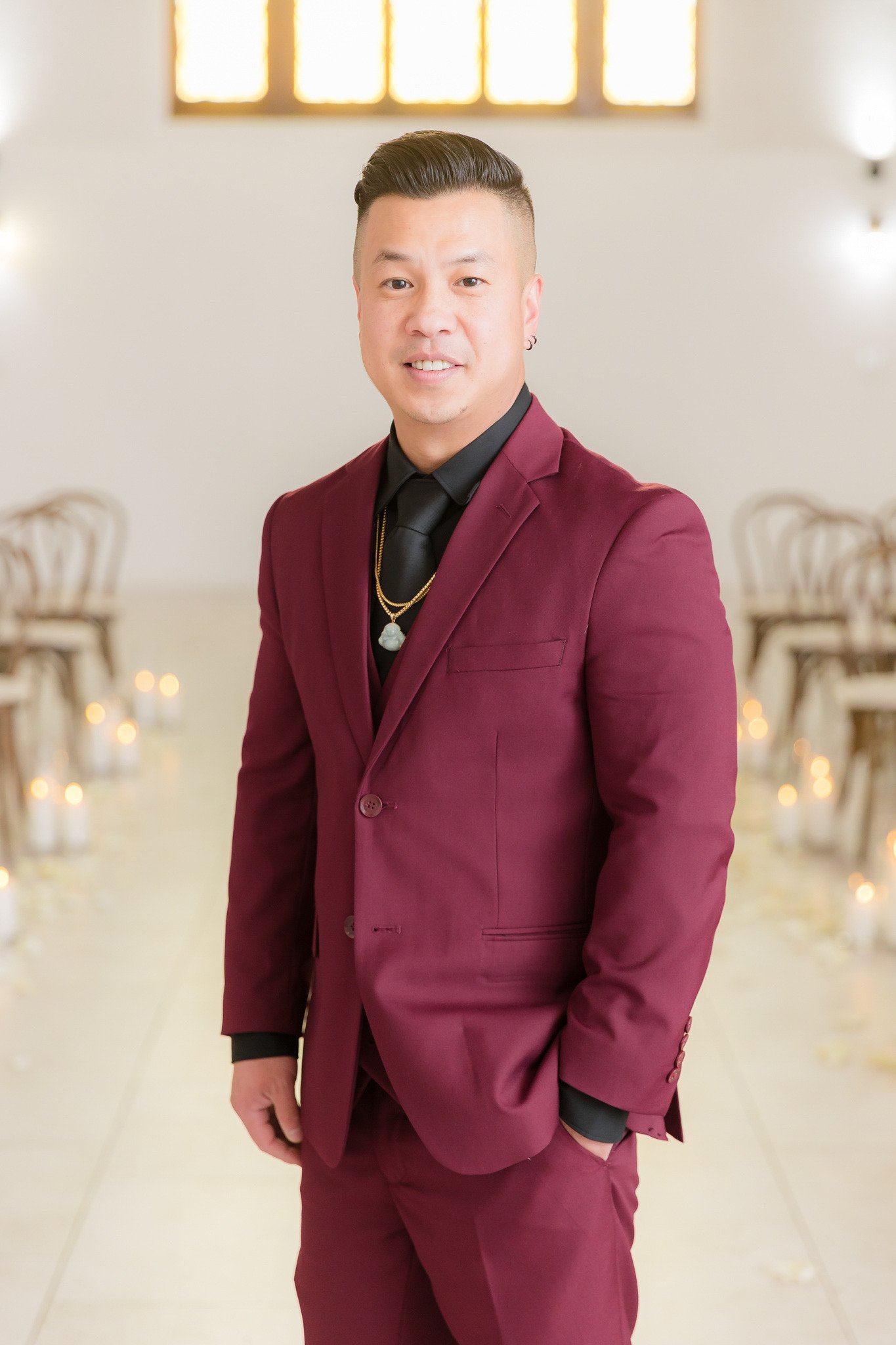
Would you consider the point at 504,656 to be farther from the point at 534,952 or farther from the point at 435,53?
the point at 435,53

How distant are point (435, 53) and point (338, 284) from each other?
1.62 meters

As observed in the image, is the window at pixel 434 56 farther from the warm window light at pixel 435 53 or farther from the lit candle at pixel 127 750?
the lit candle at pixel 127 750

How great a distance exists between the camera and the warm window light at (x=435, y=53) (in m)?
9.08

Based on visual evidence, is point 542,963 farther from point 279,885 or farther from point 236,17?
point 236,17

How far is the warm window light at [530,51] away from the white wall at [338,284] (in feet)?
0.81

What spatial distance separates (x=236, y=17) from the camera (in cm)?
912

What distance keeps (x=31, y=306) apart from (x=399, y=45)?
300cm

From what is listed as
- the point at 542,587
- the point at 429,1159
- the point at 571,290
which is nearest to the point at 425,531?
the point at 542,587

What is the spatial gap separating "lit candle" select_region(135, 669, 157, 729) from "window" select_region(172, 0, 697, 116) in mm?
5144

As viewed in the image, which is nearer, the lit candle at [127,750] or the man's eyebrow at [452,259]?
the man's eyebrow at [452,259]

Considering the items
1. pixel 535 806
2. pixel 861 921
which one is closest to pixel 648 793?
pixel 535 806

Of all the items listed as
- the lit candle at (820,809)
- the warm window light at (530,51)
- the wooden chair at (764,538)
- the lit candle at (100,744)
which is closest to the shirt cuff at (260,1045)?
the lit candle at (820,809)

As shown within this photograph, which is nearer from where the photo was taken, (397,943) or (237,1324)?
(397,943)

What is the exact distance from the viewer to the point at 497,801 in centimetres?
112
